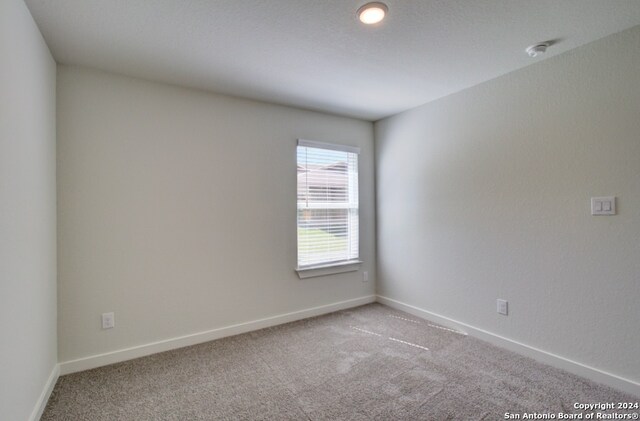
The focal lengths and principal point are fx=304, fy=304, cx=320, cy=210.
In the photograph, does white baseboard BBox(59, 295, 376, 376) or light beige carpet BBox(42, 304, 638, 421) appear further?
white baseboard BBox(59, 295, 376, 376)

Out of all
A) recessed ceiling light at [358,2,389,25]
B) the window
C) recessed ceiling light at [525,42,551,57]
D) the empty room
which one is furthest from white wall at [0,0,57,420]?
recessed ceiling light at [525,42,551,57]

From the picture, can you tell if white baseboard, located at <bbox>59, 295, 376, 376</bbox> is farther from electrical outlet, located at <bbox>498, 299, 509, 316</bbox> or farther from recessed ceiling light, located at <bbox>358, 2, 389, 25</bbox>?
recessed ceiling light, located at <bbox>358, 2, 389, 25</bbox>

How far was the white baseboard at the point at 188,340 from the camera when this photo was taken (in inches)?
91.2

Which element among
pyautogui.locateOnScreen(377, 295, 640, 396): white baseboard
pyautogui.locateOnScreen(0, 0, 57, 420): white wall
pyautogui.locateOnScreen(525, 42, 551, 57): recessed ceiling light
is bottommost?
pyautogui.locateOnScreen(377, 295, 640, 396): white baseboard

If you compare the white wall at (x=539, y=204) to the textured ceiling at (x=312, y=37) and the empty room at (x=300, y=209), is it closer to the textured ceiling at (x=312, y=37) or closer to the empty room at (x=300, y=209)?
the empty room at (x=300, y=209)

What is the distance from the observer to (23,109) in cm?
164

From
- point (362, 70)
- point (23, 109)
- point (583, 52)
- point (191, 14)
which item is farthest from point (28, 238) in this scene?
point (583, 52)

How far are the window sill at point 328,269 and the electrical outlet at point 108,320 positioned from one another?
167 cm

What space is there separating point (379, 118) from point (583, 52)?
2.01 metres

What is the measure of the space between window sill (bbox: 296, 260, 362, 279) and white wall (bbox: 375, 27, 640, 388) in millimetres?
651

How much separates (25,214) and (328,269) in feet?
8.59

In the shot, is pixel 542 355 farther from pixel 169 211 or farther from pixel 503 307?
pixel 169 211

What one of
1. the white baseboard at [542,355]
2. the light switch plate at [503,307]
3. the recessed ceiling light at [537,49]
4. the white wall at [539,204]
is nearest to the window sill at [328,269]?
the white wall at [539,204]

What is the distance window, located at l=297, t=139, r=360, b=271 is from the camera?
339cm
